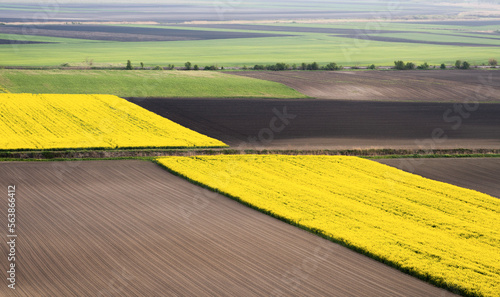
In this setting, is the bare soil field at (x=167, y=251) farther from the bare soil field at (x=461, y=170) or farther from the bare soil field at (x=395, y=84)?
the bare soil field at (x=395, y=84)

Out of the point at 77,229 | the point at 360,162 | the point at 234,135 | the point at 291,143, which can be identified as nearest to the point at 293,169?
the point at 360,162

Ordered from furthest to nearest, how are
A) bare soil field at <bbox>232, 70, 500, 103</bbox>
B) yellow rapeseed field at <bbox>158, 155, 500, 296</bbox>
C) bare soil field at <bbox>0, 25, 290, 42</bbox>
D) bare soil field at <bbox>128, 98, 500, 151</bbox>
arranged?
bare soil field at <bbox>0, 25, 290, 42</bbox>, bare soil field at <bbox>232, 70, 500, 103</bbox>, bare soil field at <bbox>128, 98, 500, 151</bbox>, yellow rapeseed field at <bbox>158, 155, 500, 296</bbox>

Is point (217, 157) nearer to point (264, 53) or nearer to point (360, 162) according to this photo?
point (360, 162)

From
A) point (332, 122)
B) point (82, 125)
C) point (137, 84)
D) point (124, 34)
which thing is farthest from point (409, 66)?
point (124, 34)

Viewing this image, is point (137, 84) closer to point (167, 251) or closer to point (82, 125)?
point (82, 125)

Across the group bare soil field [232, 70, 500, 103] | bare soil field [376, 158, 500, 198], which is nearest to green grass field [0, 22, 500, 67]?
bare soil field [232, 70, 500, 103]

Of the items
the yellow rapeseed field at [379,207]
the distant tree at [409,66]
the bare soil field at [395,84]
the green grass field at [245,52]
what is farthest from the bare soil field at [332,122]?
the green grass field at [245,52]

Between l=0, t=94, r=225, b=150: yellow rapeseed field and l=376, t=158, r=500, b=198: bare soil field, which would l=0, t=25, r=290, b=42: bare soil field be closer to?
l=0, t=94, r=225, b=150: yellow rapeseed field
